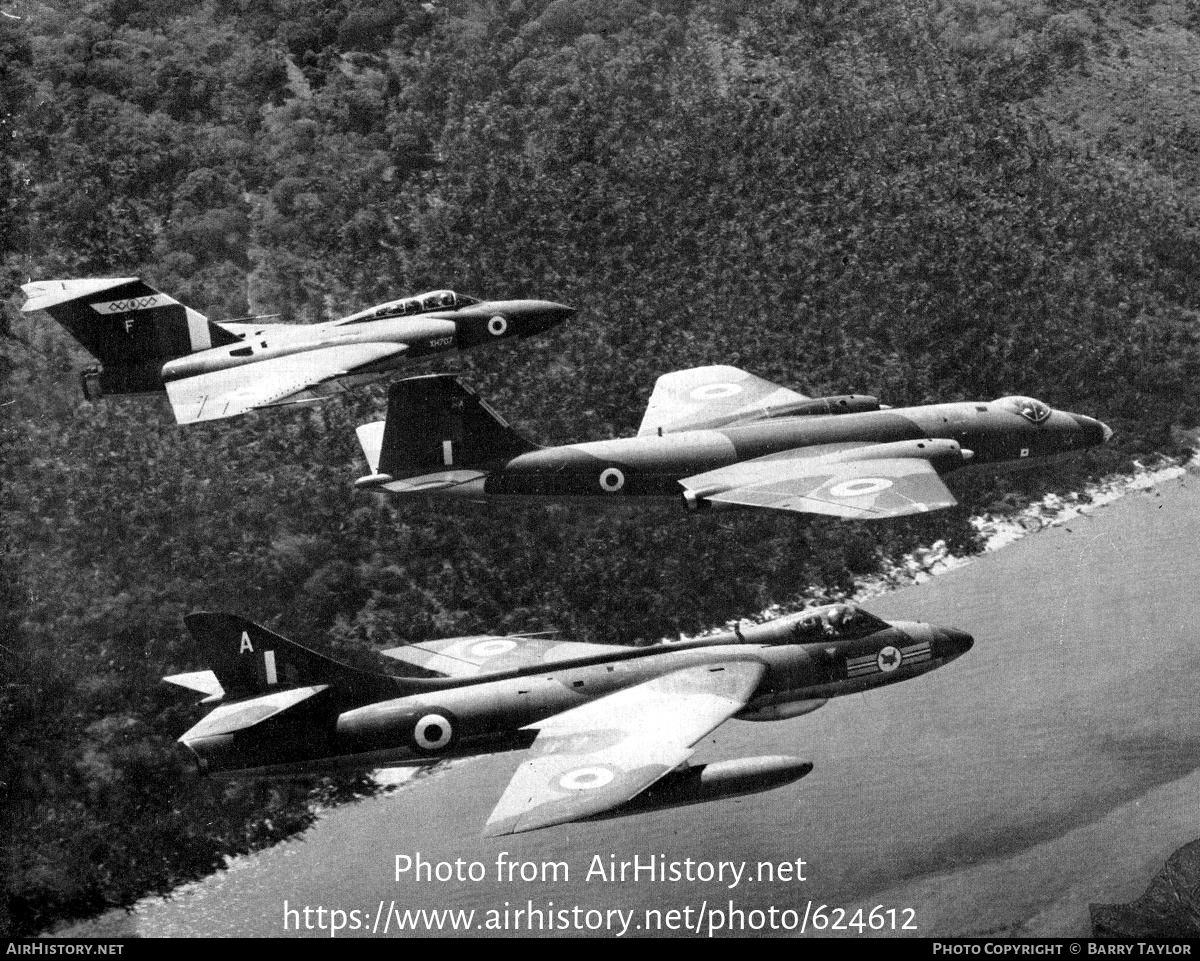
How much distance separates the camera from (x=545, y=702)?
131ft

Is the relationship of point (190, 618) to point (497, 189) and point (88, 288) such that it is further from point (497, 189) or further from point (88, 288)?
point (497, 189)

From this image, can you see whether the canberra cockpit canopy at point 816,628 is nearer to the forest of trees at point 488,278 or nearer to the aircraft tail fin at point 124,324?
the forest of trees at point 488,278

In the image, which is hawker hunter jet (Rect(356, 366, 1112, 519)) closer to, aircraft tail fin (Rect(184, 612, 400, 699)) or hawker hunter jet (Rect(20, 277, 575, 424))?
hawker hunter jet (Rect(20, 277, 575, 424))

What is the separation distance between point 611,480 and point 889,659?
827 centimetres

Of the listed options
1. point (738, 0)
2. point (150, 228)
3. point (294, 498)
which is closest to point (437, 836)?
point (294, 498)

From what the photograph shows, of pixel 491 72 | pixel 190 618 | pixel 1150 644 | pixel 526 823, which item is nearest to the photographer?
pixel 526 823

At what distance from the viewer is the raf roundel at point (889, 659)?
139 ft

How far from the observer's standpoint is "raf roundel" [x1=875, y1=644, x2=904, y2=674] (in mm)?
42350

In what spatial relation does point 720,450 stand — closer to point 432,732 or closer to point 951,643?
point 951,643

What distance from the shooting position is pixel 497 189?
178ft

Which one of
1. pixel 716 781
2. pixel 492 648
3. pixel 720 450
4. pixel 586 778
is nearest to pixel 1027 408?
pixel 720 450

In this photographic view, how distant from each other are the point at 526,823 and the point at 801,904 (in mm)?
8170

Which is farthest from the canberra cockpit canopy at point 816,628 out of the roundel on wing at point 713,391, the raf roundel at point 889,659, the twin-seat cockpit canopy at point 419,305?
the twin-seat cockpit canopy at point 419,305

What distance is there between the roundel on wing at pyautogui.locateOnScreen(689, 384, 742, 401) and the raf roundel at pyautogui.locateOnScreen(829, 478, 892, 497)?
6.05 m
